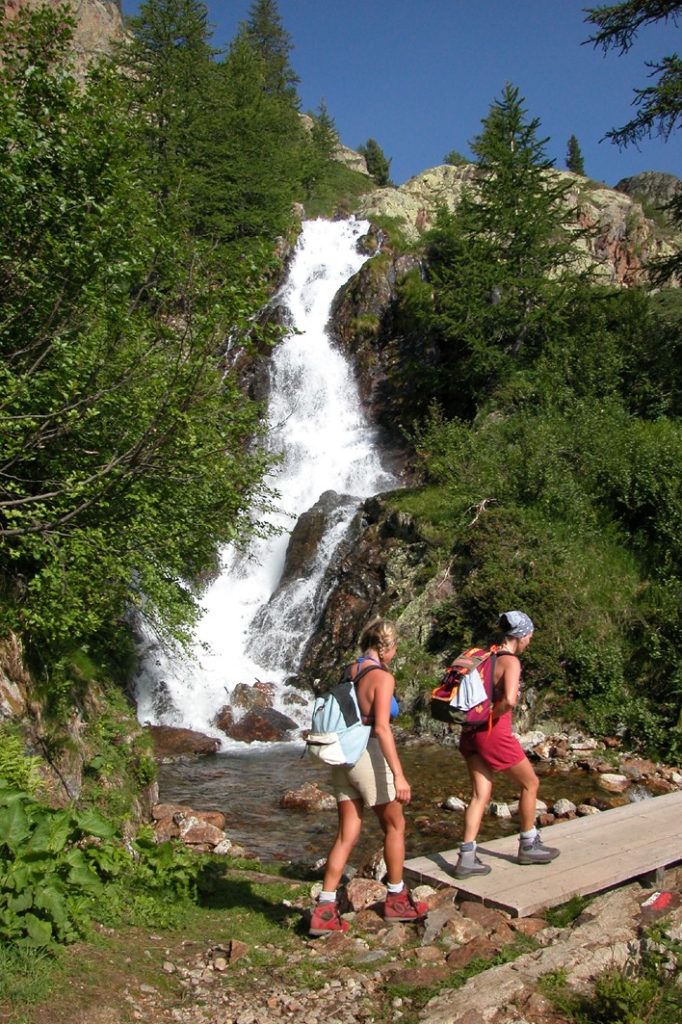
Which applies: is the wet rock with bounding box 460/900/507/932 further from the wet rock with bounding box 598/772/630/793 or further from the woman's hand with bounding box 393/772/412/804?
the wet rock with bounding box 598/772/630/793

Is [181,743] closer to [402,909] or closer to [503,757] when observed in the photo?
[503,757]

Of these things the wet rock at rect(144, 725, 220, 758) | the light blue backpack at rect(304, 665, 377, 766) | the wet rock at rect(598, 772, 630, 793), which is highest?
the light blue backpack at rect(304, 665, 377, 766)

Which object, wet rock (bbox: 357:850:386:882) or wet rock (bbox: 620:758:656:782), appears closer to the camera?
wet rock (bbox: 357:850:386:882)

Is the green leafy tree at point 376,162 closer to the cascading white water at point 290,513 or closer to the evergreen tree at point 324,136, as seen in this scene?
the evergreen tree at point 324,136

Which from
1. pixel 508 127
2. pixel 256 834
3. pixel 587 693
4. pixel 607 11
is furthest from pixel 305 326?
pixel 256 834

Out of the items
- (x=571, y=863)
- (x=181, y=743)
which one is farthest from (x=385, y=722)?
(x=181, y=743)

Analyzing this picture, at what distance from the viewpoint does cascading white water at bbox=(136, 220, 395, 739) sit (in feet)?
58.9

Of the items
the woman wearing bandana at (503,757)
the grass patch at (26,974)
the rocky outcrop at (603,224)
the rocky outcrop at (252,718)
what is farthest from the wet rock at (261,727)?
the rocky outcrop at (603,224)

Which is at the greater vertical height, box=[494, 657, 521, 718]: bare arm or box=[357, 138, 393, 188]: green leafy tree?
box=[357, 138, 393, 188]: green leafy tree

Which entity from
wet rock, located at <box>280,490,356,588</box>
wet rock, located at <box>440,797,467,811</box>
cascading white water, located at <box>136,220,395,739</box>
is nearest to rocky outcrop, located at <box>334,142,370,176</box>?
cascading white water, located at <box>136,220,395,739</box>

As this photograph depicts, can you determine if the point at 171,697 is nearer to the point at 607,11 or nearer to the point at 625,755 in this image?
the point at 625,755

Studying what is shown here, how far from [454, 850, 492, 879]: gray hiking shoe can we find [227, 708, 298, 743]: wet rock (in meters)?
10.1

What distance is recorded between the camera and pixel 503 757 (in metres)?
6.26

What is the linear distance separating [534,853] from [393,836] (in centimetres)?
139
